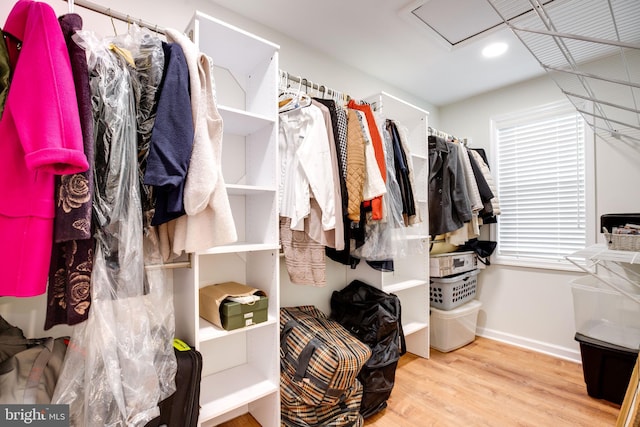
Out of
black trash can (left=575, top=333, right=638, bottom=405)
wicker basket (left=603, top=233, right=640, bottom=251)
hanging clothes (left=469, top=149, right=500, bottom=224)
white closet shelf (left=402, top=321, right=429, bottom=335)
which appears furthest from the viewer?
hanging clothes (left=469, top=149, right=500, bottom=224)

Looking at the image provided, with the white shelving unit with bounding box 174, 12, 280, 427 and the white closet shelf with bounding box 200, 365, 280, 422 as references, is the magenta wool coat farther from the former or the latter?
the white closet shelf with bounding box 200, 365, 280, 422

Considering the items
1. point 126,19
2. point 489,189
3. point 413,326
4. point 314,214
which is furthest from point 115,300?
point 489,189

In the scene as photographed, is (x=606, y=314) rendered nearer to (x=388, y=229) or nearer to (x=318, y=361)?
(x=388, y=229)

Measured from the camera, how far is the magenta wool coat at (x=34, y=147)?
76 centimetres

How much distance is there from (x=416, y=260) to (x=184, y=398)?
191cm

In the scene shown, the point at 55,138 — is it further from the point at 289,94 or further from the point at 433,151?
the point at 433,151

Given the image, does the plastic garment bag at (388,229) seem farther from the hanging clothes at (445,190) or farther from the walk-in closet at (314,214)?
the hanging clothes at (445,190)

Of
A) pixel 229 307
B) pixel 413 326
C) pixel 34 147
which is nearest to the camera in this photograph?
pixel 34 147

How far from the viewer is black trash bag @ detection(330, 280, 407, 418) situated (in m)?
1.71

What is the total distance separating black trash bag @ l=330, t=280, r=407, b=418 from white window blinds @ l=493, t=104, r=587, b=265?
5.31ft

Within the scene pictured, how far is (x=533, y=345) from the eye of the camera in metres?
2.62

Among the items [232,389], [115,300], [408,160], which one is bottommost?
[232,389]

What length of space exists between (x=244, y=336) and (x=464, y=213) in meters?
1.87

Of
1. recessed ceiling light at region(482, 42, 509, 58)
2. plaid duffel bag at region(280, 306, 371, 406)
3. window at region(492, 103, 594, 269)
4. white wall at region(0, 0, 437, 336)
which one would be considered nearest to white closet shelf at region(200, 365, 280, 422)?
plaid duffel bag at region(280, 306, 371, 406)
